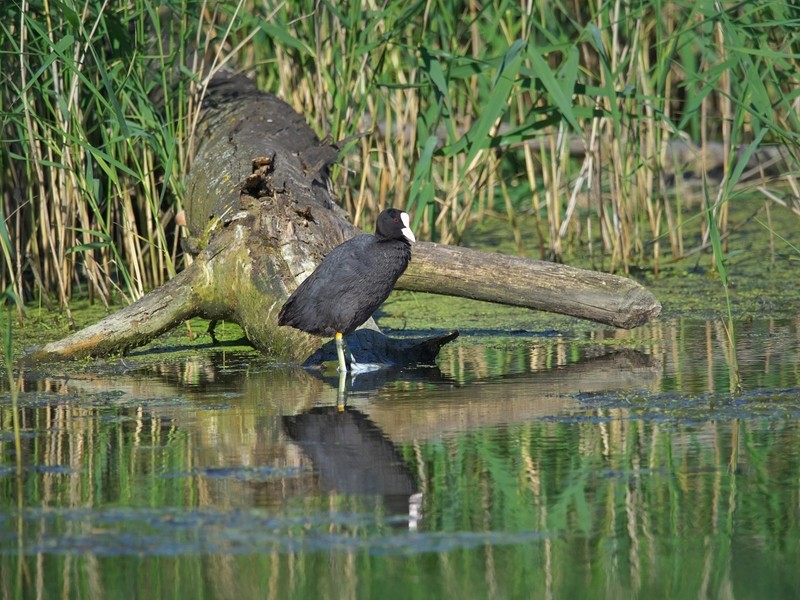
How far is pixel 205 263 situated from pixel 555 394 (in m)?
1.83

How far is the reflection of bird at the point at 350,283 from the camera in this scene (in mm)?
5355

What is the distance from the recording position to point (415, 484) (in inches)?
138

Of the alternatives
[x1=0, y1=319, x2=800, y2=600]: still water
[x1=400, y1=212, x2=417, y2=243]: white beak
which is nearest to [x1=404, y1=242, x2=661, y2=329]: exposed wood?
[x1=400, y1=212, x2=417, y2=243]: white beak

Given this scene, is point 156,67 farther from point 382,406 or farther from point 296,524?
point 296,524

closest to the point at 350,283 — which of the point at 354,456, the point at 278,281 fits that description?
the point at 278,281

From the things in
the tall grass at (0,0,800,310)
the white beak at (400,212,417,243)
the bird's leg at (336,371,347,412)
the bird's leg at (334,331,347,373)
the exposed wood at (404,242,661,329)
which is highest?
the tall grass at (0,0,800,310)

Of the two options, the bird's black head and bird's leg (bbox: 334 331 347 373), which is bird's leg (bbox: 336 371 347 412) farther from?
the bird's black head

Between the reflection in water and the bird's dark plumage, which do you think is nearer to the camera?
the reflection in water

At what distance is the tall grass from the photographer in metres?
5.88

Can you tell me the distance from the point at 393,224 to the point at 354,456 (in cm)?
184

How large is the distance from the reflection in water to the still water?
0.04ft

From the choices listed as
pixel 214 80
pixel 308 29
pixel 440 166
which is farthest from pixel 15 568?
pixel 440 166

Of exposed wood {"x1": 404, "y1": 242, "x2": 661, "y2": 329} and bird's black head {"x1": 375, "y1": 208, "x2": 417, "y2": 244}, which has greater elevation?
bird's black head {"x1": 375, "y1": 208, "x2": 417, "y2": 244}

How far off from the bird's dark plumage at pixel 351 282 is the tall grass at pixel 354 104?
0.47 m
